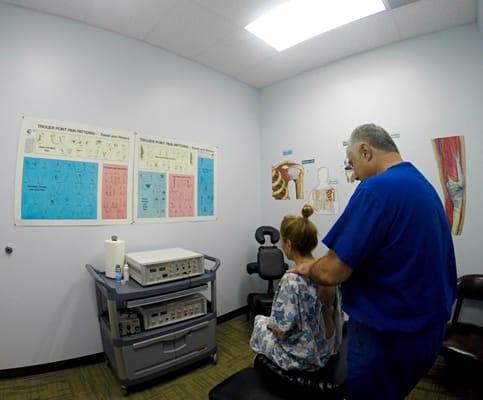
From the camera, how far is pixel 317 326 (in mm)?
1242

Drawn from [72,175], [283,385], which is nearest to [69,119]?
[72,175]

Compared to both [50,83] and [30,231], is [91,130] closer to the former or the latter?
[50,83]

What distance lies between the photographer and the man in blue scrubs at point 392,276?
0.86 metres

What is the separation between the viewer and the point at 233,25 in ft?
7.29

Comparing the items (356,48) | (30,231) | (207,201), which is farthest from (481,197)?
(30,231)

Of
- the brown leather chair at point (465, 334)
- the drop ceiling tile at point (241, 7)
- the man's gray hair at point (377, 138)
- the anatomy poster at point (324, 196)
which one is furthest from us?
the anatomy poster at point (324, 196)

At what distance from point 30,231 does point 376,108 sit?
311 cm

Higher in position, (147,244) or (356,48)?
(356,48)

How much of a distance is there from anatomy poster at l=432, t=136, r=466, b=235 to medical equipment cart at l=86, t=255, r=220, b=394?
203cm

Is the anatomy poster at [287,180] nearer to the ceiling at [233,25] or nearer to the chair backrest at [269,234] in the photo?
the chair backrest at [269,234]

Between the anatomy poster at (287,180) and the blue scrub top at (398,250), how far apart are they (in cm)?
213

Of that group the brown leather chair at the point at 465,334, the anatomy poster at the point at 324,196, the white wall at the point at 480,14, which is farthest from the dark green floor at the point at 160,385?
the white wall at the point at 480,14

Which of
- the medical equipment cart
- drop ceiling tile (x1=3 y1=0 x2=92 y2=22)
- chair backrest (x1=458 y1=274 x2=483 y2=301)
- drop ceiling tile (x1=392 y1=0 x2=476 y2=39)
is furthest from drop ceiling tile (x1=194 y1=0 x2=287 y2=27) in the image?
chair backrest (x1=458 y1=274 x2=483 y2=301)

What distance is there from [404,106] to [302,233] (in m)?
1.92
